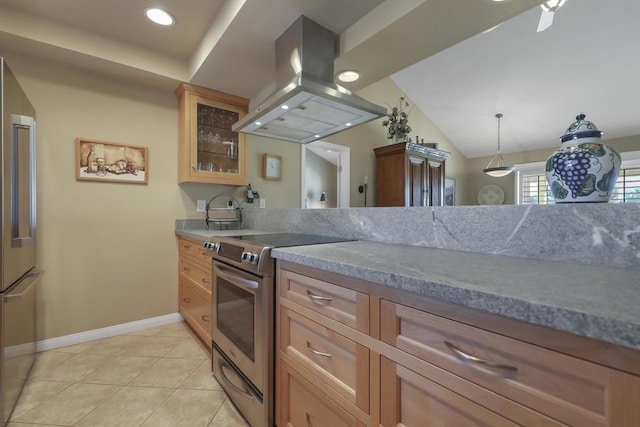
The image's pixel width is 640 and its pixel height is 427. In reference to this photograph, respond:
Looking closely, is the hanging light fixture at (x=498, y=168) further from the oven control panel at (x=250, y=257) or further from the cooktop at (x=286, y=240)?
the oven control panel at (x=250, y=257)

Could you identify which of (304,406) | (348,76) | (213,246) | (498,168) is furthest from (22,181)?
(498,168)

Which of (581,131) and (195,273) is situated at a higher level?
(581,131)

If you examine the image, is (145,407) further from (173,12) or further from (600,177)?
(173,12)

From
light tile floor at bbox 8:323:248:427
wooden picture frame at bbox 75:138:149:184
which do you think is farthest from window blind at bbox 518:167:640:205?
wooden picture frame at bbox 75:138:149:184

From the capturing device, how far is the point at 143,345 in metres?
2.12

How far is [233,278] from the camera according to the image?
4.50ft

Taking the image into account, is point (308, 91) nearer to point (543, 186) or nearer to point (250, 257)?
point (250, 257)

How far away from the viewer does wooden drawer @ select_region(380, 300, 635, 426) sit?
42cm

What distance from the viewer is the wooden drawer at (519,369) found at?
16.6 inches

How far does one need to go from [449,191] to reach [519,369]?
4.03 metres

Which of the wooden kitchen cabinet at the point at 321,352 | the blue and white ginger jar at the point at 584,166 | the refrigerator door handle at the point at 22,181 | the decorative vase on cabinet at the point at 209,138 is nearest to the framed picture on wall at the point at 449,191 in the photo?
the decorative vase on cabinet at the point at 209,138

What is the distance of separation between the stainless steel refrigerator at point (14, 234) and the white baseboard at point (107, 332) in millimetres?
387

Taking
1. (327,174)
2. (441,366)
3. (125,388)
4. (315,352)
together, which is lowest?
(125,388)

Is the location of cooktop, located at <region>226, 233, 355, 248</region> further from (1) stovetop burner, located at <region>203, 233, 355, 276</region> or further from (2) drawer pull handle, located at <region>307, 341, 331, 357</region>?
(2) drawer pull handle, located at <region>307, 341, 331, 357</region>
